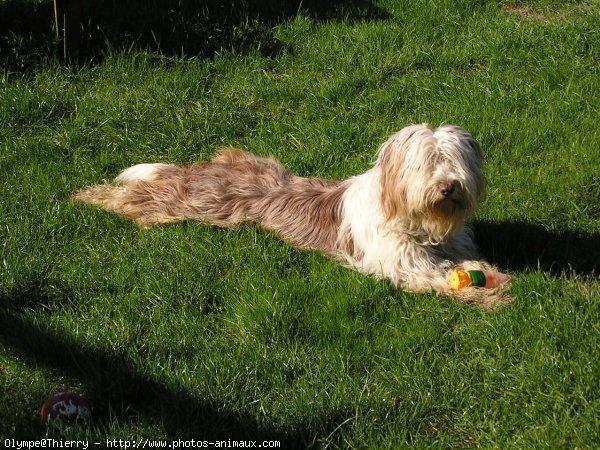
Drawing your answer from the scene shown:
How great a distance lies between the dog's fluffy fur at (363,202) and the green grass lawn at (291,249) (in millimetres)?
169

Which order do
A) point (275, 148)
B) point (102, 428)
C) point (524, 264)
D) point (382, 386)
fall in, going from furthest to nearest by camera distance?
point (275, 148) < point (524, 264) < point (382, 386) < point (102, 428)

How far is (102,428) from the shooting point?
14.4ft

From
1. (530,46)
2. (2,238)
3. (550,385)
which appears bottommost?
(2,238)

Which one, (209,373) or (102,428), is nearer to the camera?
(102,428)

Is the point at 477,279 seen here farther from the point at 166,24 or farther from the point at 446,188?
the point at 166,24

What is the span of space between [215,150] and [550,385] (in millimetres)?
3880

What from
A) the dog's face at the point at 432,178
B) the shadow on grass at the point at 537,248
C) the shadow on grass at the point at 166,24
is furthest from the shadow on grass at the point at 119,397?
the shadow on grass at the point at 166,24

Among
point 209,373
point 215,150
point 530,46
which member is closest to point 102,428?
point 209,373

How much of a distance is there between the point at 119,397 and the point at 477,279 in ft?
7.62

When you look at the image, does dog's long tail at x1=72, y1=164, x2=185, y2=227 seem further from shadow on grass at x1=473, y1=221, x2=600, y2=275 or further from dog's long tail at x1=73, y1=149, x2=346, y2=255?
shadow on grass at x1=473, y1=221, x2=600, y2=275

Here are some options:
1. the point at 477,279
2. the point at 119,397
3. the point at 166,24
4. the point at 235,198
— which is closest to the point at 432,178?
the point at 477,279

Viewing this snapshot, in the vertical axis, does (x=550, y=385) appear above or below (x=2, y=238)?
above

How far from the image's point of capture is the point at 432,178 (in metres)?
5.39

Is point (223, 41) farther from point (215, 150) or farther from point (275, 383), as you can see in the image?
point (275, 383)
